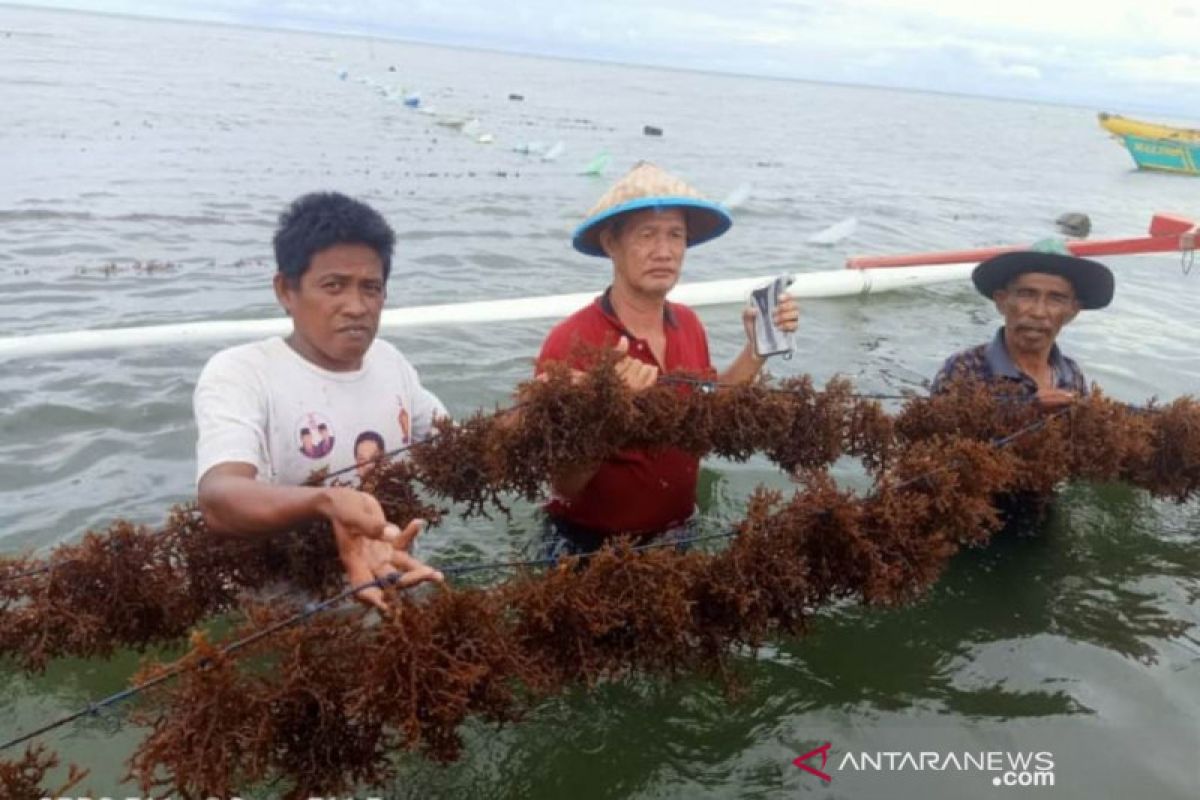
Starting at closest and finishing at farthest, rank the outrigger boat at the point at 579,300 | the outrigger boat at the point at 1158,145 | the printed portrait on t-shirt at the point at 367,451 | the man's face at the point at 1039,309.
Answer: the printed portrait on t-shirt at the point at 367,451 < the man's face at the point at 1039,309 < the outrigger boat at the point at 579,300 < the outrigger boat at the point at 1158,145

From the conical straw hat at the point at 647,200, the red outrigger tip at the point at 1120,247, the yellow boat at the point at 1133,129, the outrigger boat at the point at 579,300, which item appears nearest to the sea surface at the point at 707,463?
the outrigger boat at the point at 579,300

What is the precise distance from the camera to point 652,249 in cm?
382

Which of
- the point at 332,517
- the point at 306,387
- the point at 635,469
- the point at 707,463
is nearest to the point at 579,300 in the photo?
the point at 707,463

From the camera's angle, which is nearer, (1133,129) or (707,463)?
(707,463)

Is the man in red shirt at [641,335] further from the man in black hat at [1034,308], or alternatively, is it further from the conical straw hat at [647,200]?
the man in black hat at [1034,308]

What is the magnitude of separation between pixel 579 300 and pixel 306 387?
7.48 meters

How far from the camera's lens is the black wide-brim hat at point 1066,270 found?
4773 millimetres

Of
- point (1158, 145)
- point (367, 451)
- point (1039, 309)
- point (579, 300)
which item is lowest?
point (579, 300)

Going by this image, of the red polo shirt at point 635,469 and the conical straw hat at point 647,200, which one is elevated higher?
the conical straw hat at point 647,200

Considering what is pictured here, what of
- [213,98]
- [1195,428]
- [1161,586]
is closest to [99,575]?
[1195,428]

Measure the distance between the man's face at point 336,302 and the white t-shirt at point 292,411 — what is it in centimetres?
11

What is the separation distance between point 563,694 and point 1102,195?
123 ft

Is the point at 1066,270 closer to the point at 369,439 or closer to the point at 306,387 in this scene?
the point at 369,439

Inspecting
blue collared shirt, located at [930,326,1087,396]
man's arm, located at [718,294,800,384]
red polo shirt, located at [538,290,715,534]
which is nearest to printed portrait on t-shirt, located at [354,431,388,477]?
red polo shirt, located at [538,290,715,534]
